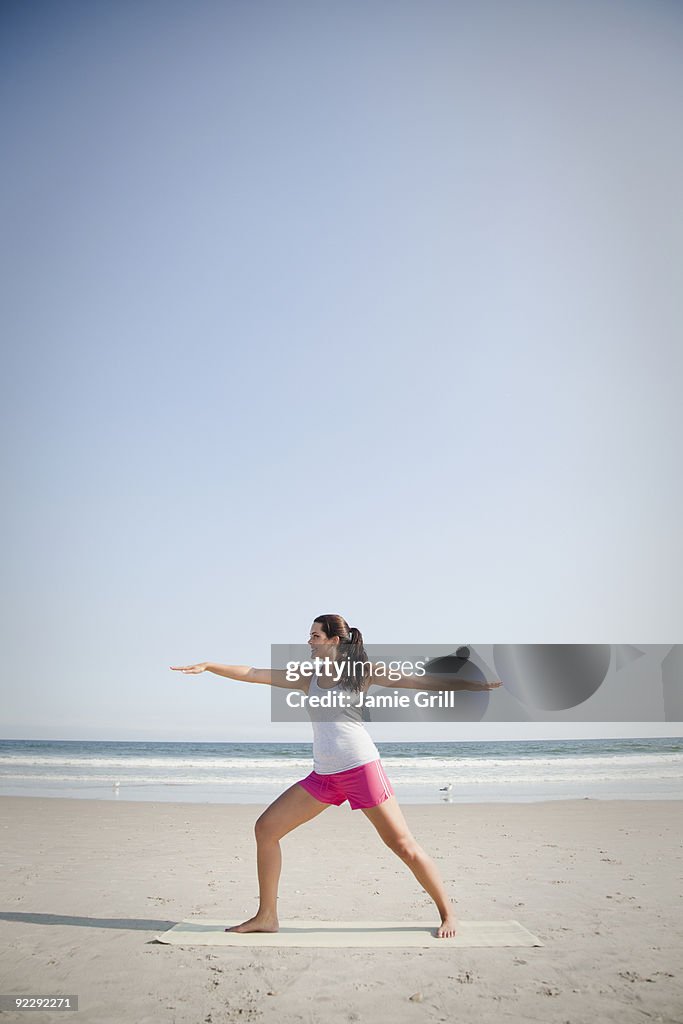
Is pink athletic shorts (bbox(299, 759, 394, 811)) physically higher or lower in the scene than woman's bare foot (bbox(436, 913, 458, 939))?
higher

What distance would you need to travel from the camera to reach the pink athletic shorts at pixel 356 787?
4781 mm

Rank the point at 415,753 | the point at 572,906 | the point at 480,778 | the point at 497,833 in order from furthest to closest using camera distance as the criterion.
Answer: the point at 415,753 → the point at 480,778 → the point at 497,833 → the point at 572,906

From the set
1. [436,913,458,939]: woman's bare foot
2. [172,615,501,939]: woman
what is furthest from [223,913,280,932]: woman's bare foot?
[436,913,458,939]: woman's bare foot

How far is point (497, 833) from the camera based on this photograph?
36.2ft

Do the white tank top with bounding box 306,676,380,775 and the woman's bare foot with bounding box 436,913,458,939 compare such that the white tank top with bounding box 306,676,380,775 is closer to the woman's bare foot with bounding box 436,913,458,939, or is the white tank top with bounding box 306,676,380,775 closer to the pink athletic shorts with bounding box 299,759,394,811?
the pink athletic shorts with bounding box 299,759,394,811

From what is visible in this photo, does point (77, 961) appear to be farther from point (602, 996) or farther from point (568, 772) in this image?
point (568, 772)

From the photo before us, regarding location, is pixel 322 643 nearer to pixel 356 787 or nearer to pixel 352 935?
pixel 356 787

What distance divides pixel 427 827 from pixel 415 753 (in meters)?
29.0

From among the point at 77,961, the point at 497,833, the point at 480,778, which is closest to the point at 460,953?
the point at 77,961

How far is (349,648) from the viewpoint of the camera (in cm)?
506

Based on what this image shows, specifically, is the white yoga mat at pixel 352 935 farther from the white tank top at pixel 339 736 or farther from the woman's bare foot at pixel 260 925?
the white tank top at pixel 339 736

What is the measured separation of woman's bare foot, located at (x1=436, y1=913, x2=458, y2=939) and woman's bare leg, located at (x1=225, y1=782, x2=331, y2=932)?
109 cm

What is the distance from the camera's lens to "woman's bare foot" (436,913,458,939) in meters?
5.05

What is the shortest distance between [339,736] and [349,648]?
56cm
